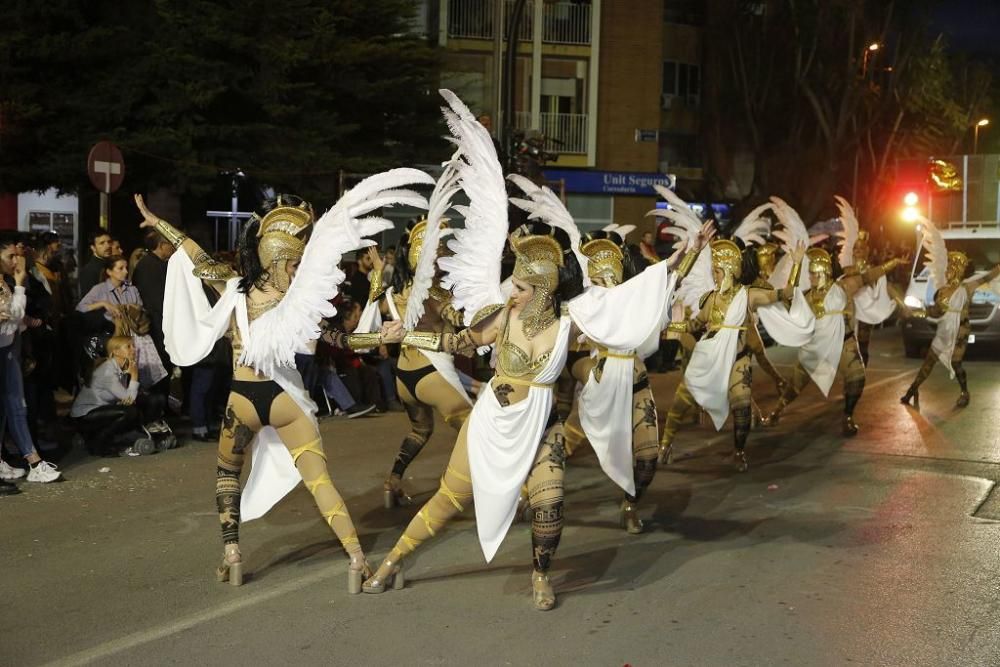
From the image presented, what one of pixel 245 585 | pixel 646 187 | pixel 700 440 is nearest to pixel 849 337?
pixel 700 440

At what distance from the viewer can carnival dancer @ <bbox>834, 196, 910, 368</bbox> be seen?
12.8 meters

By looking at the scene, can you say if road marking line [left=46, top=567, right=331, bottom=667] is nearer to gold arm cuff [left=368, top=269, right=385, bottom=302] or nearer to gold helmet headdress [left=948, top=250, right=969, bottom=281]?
gold arm cuff [left=368, top=269, right=385, bottom=302]

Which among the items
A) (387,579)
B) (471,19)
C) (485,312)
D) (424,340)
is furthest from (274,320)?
(471,19)

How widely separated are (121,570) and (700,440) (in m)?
6.39

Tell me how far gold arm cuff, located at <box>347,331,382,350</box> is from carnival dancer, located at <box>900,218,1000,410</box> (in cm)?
937

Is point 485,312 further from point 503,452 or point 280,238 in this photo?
point 280,238

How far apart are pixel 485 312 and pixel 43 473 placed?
4.57 metres

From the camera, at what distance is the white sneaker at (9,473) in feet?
28.7

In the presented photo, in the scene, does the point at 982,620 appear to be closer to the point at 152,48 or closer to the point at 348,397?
the point at 348,397

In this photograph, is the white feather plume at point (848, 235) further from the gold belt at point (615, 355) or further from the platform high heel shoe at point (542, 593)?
the platform high heel shoe at point (542, 593)

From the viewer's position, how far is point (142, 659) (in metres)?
5.04

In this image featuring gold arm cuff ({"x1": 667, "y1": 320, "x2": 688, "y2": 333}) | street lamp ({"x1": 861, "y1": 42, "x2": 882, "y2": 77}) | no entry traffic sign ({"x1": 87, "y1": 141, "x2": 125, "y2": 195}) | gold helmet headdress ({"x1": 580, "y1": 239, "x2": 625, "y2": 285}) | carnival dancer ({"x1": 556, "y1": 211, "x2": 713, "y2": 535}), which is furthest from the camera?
street lamp ({"x1": 861, "y1": 42, "x2": 882, "y2": 77})

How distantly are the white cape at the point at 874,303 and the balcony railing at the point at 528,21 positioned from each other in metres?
21.8

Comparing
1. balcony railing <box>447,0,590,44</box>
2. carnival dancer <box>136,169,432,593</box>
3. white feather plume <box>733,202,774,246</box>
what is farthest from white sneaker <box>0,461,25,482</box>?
balcony railing <box>447,0,590,44</box>
